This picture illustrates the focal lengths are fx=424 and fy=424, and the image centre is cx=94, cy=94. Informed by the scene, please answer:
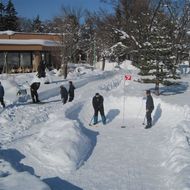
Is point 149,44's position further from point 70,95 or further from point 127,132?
point 127,132

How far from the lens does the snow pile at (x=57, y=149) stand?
41.8 ft

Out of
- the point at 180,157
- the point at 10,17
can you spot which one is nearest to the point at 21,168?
the point at 180,157

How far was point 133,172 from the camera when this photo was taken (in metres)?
12.8

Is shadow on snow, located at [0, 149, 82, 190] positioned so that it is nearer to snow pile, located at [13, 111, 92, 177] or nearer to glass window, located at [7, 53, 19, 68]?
snow pile, located at [13, 111, 92, 177]

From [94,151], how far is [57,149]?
2.16 metres

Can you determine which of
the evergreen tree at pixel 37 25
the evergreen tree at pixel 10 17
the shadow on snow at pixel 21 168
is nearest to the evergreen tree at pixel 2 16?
the evergreen tree at pixel 10 17

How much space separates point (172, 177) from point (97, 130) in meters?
7.48

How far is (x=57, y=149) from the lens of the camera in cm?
1330

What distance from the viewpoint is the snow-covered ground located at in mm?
11556

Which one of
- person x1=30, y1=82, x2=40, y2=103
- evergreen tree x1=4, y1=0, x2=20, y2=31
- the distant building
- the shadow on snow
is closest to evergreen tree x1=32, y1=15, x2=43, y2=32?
evergreen tree x1=4, y1=0, x2=20, y2=31

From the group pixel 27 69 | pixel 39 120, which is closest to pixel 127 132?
pixel 39 120

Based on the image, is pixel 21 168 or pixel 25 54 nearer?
pixel 21 168

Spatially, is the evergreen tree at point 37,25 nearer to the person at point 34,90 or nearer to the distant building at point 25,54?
the distant building at point 25,54

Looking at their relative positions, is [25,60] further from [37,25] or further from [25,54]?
[37,25]
